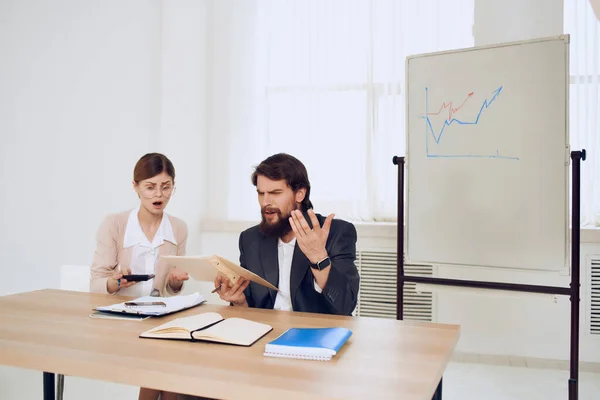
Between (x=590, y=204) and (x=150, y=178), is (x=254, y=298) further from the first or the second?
(x=590, y=204)

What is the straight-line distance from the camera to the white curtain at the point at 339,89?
379 cm

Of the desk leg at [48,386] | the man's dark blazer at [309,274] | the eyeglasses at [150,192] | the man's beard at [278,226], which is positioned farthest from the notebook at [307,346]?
the eyeglasses at [150,192]

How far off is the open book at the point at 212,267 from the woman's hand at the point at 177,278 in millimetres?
344

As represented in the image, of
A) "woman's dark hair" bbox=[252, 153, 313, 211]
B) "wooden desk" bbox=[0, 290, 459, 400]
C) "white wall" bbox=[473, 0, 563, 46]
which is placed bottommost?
"wooden desk" bbox=[0, 290, 459, 400]

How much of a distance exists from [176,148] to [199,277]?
2.13m

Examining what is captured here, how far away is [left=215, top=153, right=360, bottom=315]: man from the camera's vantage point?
1904 millimetres

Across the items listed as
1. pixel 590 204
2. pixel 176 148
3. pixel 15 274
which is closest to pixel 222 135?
pixel 176 148

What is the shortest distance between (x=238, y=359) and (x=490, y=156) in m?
1.76

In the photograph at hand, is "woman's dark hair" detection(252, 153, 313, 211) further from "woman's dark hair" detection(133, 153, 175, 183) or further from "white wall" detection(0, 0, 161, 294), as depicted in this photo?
"white wall" detection(0, 0, 161, 294)

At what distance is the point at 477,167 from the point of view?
262 cm

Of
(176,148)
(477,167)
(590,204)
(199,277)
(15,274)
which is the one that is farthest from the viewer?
(176,148)

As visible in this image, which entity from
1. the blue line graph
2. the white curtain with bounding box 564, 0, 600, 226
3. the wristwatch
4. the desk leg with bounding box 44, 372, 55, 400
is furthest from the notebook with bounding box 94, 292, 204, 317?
the white curtain with bounding box 564, 0, 600, 226

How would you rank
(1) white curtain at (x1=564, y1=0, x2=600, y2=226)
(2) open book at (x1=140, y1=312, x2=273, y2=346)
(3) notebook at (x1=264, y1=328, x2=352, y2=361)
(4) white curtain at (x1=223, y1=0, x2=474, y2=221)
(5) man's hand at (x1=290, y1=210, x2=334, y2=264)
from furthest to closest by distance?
(4) white curtain at (x1=223, y1=0, x2=474, y2=221) → (1) white curtain at (x1=564, y1=0, x2=600, y2=226) → (5) man's hand at (x1=290, y1=210, x2=334, y2=264) → (2) open book at (x1=140, y1=312, x2=273, y2=346) → (3) notebook at (x1=264, y1=328, x2=352, y2=361)

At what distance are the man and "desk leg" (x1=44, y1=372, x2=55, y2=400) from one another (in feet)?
2.18
